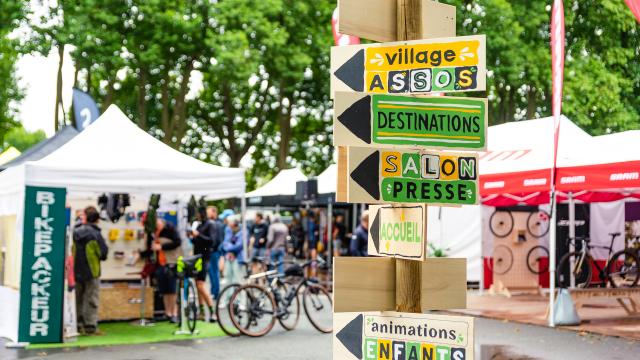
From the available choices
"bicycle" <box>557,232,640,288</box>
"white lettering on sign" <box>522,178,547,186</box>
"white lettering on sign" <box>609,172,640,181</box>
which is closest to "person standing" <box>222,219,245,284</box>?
"white lettering on sign" <box>522,178,547,186</box>

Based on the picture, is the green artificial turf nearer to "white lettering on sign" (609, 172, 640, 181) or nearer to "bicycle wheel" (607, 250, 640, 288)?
"white lettering on sign" (609, 172, 640, 181)

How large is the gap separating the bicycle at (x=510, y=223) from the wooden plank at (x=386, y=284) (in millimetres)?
15713

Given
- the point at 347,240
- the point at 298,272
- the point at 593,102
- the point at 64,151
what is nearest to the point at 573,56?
the point at 593,102

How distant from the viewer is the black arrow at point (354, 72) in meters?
4.33

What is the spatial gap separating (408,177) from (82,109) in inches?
559

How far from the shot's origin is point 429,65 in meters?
4.20

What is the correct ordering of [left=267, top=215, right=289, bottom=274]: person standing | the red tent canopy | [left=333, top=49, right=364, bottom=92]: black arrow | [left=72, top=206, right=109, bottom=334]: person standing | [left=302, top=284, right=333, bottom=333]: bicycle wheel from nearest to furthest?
[left=333, top=49, right=364, bottom=92]: black arrow → [left=72, top=206, right=109, bottom=334]: person standing → the red tent canopy → [left=302, top=284, right=333, bottom=333]: bicycle wheel → [left=267, top=215, right=289, bottom=274]: person standing

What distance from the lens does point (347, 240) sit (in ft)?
91.9

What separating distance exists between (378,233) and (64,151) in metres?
8.74

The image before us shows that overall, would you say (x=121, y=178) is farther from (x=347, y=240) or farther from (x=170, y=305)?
(x=347, y=240)

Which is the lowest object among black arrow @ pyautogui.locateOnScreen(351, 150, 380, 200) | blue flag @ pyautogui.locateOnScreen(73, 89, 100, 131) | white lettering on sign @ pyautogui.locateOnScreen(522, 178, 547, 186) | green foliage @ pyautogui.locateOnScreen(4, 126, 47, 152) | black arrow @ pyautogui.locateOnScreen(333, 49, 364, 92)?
black arrow @ pyautogui.locateOnScreen(351, 150, 380, 200)

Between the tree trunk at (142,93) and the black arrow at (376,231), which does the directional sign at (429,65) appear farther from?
the tree trunk at (142,93)

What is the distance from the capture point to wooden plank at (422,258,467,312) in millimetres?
4102

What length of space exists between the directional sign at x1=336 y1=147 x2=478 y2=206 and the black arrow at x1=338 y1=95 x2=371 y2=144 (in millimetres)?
79
